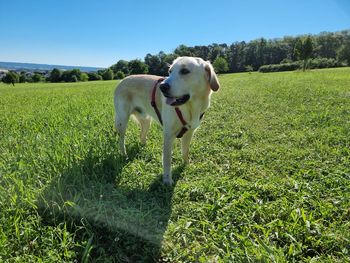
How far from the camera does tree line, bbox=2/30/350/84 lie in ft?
210

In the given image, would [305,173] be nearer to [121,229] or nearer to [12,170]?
[121,229]

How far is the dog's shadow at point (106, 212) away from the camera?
2.40 metres

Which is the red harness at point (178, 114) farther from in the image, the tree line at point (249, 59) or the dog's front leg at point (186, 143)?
the tree line at point (249, 59)

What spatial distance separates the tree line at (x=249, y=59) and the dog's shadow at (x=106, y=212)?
169 ft

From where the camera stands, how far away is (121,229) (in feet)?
8.51

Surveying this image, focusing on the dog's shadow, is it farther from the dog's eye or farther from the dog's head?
the dog's eye

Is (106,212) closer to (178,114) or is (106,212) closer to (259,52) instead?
(178,114)

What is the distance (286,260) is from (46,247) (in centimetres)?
189

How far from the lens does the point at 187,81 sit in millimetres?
3637

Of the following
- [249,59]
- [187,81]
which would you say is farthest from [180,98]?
[249,59]

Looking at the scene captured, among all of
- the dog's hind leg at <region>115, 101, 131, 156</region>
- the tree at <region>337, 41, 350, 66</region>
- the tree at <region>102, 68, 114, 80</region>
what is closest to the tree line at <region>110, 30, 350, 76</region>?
the tree at <region>102, 68, 114, 80</region>

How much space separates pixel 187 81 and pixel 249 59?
301ft

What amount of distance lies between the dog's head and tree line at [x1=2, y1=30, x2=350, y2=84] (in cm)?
5100

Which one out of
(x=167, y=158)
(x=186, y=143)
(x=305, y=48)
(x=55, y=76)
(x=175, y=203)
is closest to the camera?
(x=175, y=203)
